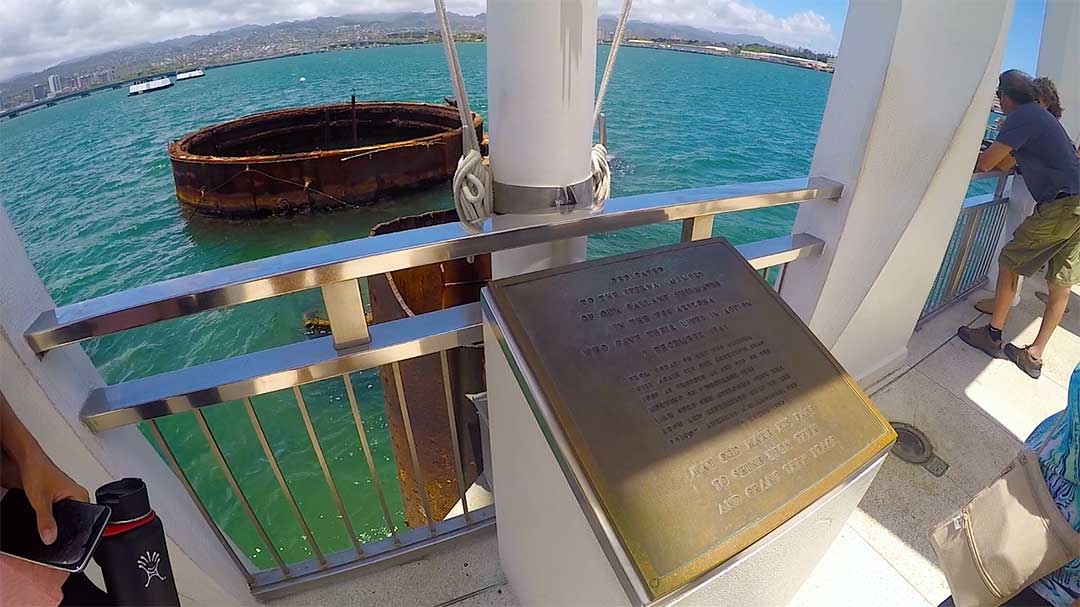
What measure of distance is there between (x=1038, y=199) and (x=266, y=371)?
3.60 m

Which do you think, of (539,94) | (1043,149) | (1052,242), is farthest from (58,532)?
(1052,242)

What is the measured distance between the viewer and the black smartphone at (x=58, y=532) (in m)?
0.71

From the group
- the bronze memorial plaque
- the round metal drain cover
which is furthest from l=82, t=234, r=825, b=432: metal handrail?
the round metal drain cover

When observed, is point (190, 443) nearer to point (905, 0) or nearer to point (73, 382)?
point (73, 382)

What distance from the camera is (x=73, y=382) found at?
42.6 inches

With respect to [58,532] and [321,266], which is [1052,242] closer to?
[321,266]

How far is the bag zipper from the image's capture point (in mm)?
1051

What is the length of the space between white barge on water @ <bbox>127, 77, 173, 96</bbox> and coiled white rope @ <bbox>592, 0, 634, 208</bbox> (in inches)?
2409

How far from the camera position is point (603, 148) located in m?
1.55

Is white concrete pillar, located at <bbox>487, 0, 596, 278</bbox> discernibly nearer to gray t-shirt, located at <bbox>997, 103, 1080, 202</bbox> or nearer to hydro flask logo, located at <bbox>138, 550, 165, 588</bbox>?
hydro flask logo, located at <bbox>138, 550, 165, 588</bbox>

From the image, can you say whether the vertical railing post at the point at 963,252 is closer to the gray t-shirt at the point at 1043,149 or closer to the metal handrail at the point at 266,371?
the gray t-shirt at the point at 1043,149

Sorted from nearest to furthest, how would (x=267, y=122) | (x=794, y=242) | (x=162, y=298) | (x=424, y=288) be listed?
(x=162, y=298)
(x=794, y=242)
(x=424, y=288)
(x=267, y=122)

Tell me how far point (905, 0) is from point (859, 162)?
0.53 metres

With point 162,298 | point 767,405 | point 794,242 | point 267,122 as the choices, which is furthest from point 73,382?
point 267,122
